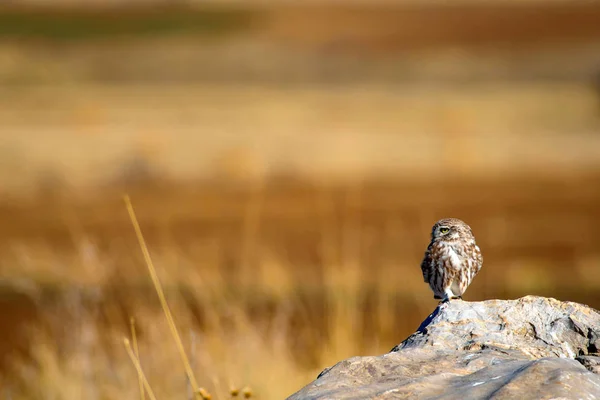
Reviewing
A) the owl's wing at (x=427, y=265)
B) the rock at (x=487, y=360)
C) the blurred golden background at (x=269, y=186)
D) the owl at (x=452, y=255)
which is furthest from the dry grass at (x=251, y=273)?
the rock at (x=487, y=360)

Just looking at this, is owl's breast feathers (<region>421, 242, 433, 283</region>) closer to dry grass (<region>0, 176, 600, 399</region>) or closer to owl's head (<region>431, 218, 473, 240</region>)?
owl's head (<region>431, 218, 473, 240</region>)

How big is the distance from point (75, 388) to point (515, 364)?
398 cm

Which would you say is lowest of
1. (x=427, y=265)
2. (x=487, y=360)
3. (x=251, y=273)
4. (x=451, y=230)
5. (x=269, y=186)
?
(x=251, y=273)

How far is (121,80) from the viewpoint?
36781 mm

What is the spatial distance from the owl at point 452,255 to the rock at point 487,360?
4.52 feet

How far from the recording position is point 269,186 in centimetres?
1995

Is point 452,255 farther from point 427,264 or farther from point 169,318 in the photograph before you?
point 169,318

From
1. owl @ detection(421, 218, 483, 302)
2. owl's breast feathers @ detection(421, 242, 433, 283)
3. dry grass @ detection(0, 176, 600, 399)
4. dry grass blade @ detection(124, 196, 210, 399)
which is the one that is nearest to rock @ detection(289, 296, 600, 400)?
dry grass blade @ detection(124, 196, 210, 399)

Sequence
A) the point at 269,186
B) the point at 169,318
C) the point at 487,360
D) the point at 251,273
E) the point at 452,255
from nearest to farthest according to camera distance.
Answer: the point at 487,360
the point at 169,318
the point at 452,255
the point at 251,273
the point at 269,186

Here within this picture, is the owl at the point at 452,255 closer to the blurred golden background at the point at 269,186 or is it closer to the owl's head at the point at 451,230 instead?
the owl's head at the point at 451,230

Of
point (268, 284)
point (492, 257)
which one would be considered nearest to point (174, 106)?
point (492, 257)

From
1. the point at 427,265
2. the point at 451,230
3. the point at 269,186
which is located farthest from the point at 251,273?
the point at 269,186

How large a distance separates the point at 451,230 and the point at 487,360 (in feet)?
6.80

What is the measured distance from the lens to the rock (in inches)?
117
